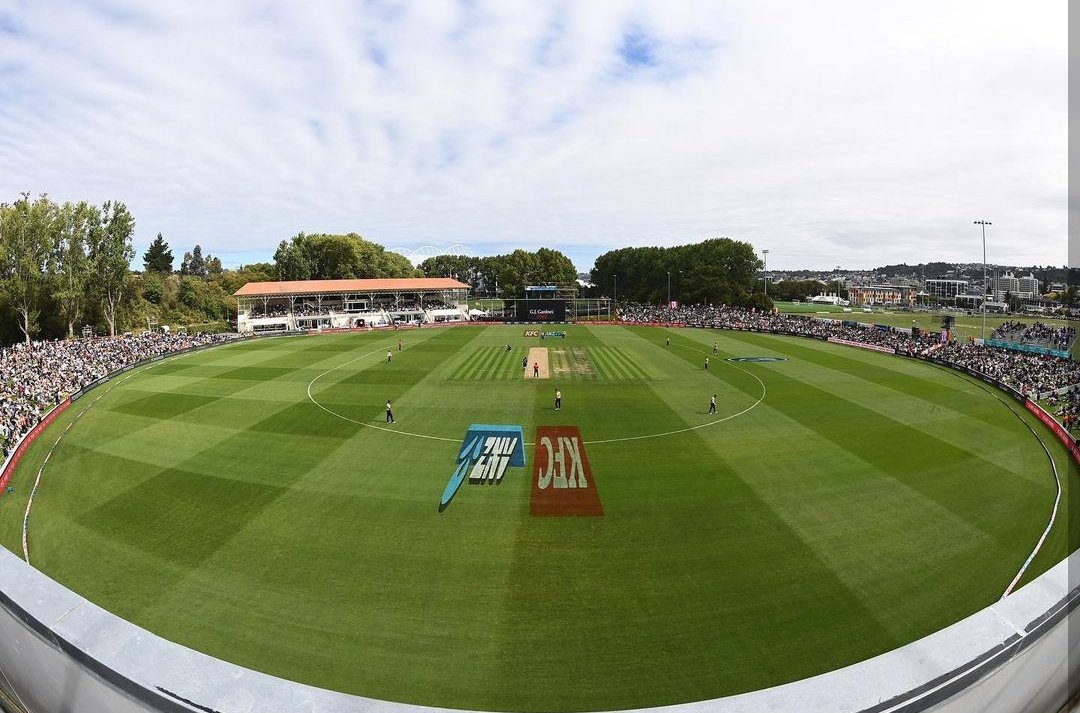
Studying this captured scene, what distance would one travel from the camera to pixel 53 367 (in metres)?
40.9

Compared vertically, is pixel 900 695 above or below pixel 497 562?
above

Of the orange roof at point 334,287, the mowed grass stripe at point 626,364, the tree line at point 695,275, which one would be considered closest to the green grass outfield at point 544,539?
the mowed grass stripe at point 626,364

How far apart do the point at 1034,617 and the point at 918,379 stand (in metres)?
42.0

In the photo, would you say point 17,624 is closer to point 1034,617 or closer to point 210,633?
point 210,633

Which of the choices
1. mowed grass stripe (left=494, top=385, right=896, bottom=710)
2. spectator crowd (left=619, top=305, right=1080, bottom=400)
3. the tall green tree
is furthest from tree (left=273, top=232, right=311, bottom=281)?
mowed grass stripe (left=494, top=385, right=896, bottom=710)

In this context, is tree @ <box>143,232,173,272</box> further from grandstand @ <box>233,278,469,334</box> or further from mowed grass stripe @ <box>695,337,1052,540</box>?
mowed grass stripe @ <box>695,337,1052,540</box>

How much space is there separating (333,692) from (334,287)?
299 feet

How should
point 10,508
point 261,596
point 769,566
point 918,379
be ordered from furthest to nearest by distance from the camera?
point 918,379
point 10,508
point 769,566
point 261,596

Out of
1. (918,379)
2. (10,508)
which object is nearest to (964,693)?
(10,508)

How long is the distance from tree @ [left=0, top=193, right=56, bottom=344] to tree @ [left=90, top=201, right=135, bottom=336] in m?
4.37

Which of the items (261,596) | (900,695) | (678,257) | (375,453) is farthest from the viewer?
(678,257)

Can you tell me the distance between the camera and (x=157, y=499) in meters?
19.1

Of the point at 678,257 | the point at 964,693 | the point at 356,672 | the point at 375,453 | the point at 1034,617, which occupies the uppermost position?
the point at 678,257

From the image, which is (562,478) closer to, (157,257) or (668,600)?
(668,600)
